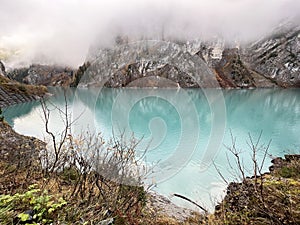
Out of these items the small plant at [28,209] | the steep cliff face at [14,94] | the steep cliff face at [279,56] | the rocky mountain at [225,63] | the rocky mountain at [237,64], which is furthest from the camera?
the steep cliff face at [279,56]

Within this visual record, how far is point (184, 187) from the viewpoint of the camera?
1338cm

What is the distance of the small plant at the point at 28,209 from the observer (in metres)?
2.82

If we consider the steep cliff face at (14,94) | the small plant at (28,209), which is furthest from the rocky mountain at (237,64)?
the small plant at (28,209)

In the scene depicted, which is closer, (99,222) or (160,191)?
(99,222)

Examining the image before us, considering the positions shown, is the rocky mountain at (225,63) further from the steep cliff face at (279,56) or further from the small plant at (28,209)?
the small plant at (28,209)

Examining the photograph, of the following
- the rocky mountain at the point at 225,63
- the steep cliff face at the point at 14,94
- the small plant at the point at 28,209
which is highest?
the rocky mountain at the point at 225,63

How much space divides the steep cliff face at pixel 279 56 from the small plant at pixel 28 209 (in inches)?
6503

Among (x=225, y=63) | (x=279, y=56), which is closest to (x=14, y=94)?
(x=225, y=63)

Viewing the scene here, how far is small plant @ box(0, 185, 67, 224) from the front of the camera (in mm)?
2820

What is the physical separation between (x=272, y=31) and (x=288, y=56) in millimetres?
24570

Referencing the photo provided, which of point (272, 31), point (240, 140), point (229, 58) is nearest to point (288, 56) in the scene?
point (272, 31)

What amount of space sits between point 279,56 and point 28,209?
18213 centimetres

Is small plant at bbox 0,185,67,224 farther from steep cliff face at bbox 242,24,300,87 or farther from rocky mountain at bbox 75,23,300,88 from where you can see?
steep cliff face at bbox 242,24,300,87

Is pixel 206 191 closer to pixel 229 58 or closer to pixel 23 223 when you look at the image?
pixel 23 223
